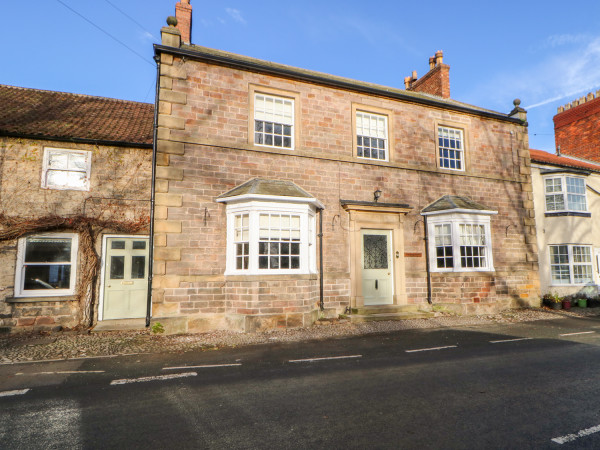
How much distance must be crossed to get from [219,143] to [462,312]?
347 inches

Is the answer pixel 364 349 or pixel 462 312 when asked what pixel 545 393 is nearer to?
pixel 364 349

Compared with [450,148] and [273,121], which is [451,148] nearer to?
[450,148]

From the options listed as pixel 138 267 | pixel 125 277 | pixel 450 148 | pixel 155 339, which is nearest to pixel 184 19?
pixel 138 267

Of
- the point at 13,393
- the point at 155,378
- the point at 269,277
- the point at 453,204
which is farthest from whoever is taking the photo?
the point at 453,204

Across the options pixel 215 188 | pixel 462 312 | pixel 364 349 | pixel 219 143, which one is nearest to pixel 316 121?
pixel 219 143

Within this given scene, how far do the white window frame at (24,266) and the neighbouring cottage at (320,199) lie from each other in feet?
9.71

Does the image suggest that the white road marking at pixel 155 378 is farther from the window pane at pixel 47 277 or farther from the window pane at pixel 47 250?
the window pane at pixel 47 250

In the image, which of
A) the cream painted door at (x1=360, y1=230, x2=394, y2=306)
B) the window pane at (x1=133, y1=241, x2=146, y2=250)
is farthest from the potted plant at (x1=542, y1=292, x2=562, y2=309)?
the window pane at (x1=133, y1=241, x2=146, y2=250)

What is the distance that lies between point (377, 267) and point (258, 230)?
13.4 ft

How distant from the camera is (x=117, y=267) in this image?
10.1 metres

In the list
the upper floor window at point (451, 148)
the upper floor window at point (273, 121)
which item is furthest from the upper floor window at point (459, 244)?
the upper floor window at point (273, 121)

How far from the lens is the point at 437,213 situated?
1117 cm

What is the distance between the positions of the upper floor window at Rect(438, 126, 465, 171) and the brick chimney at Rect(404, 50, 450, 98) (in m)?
3.51

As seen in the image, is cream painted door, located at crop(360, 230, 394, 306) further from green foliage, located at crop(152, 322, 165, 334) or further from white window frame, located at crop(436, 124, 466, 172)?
green foliage, located at crop(152, 322, 165, 334)
